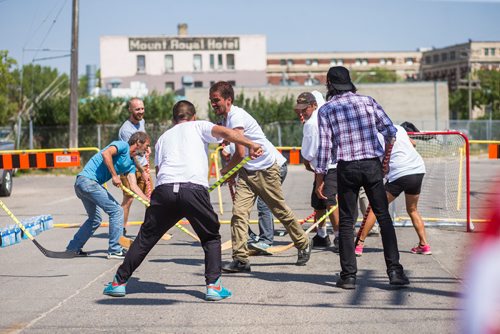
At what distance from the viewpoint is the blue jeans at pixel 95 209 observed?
9164mm

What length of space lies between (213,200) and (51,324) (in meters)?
12.0

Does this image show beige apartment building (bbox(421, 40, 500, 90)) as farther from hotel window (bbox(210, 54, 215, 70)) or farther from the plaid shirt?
the plaid shirt

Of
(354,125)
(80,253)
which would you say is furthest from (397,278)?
(80,253)

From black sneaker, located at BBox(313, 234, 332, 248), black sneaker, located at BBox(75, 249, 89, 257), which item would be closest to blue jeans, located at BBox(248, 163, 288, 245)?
black sneaker, located at BBox(313, 234, 332, 248)

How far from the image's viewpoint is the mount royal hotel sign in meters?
91.4

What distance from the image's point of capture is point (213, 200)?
58.9ft

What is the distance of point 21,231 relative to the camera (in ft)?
34.0

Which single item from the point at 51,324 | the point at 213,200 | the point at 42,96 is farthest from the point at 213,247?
the point at 42,96

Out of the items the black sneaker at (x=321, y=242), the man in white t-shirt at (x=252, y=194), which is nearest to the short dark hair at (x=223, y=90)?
the man in white t-shirt at (x=252, y=194)

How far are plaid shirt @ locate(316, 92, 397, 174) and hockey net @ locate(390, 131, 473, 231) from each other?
4.73 meters

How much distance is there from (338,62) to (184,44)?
212 feet

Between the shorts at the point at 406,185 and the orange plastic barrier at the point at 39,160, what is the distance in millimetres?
6585

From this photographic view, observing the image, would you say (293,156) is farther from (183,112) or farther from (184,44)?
(184,44)

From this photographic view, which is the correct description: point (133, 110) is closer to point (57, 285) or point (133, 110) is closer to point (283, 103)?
point (57, 285)
